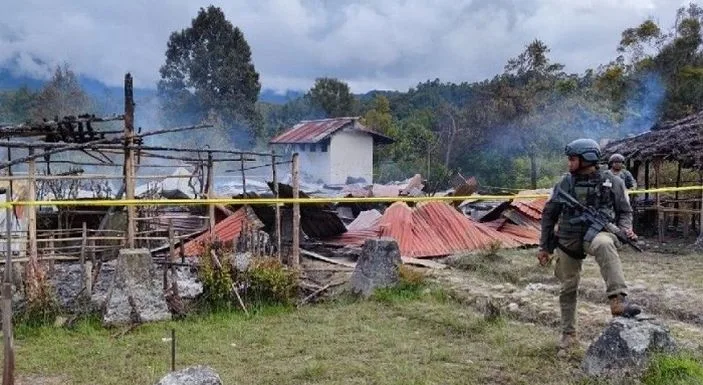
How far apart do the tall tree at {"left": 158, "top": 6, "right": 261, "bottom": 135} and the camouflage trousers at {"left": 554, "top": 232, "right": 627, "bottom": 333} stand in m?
34.2

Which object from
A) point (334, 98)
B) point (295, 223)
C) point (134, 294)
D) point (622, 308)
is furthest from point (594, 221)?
point (334, 98)

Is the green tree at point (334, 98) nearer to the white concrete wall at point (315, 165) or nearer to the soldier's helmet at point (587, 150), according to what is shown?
the white concrete wall at point (315, 165)

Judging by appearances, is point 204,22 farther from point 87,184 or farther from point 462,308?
point 462,308

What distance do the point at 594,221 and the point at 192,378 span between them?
11.2ft

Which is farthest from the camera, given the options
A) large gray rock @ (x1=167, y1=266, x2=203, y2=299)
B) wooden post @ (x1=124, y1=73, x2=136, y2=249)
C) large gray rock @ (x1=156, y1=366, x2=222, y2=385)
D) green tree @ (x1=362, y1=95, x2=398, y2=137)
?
green tree @ (x1=362, y1=95, x2=398, y2=137)

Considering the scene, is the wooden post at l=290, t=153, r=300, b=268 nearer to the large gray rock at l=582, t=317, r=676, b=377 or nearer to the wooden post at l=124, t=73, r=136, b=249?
the wooden post at l=124, t=73, r=136, b=249

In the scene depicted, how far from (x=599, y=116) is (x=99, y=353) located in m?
27.0

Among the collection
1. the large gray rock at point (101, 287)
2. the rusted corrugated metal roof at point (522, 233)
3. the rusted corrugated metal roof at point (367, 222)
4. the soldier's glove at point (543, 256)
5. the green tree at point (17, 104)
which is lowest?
the large gray rock at point (101, 287)

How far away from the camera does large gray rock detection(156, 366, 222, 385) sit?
13.9 feet

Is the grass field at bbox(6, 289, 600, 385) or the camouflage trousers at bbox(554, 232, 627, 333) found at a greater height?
the camouflage trousers at bbox(554, 232, 627, 333)

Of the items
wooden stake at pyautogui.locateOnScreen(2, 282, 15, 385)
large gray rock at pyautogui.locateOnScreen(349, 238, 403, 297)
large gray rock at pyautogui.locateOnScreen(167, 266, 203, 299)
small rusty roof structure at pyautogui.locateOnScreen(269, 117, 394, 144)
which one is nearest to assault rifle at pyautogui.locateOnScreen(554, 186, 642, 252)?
large gray rock at pyautogui.locateOnScreen(349, 238, 403, 297)

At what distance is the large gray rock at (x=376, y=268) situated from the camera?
8.85 metres

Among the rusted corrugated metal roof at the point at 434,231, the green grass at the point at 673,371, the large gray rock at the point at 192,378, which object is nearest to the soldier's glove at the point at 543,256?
the green grass at the point at 673,371

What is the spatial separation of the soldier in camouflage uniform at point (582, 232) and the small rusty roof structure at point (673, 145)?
8.68 meters
